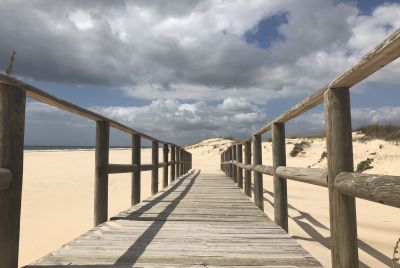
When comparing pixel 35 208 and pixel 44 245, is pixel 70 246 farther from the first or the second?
pixel 35 208

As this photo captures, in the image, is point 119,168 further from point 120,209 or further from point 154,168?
point 120,209

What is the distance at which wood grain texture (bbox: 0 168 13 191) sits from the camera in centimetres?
204

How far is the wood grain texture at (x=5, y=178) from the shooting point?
6.70 feet

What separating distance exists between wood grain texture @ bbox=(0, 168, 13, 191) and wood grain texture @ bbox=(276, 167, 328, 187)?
1.90 meters

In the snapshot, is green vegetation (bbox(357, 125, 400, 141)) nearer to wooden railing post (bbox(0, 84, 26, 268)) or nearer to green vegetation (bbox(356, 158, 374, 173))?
green vegetation (bbox(356, 158, 374, 173))

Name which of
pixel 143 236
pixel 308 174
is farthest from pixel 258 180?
pixel 308 174

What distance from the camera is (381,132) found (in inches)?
864

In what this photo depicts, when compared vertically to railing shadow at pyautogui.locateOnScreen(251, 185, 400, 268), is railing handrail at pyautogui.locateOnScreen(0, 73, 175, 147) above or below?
above

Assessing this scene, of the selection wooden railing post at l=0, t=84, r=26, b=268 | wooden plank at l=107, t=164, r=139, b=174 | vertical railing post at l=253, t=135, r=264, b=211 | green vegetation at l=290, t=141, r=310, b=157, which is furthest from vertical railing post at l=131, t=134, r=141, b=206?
green vegetation at l=290, t=141, r=310, b=157

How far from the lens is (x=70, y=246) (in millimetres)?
3184

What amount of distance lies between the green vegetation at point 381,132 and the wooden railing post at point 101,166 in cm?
1717

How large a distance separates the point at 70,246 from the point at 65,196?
7860 mm

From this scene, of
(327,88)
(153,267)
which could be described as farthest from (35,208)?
(327,88)

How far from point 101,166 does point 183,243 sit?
1179mm
